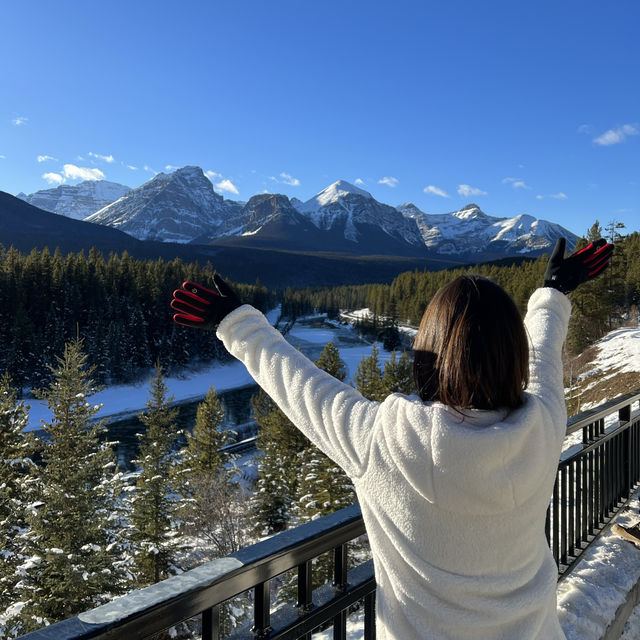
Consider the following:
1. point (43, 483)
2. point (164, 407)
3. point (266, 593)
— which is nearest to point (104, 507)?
point (43, 483)

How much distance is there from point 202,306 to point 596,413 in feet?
11.4

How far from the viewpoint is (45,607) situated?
1434 cm

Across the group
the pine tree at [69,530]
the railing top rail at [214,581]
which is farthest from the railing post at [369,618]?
the pine tree at [69,530]

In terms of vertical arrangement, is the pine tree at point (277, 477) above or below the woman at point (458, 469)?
below

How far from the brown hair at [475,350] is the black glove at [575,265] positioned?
0.84 m

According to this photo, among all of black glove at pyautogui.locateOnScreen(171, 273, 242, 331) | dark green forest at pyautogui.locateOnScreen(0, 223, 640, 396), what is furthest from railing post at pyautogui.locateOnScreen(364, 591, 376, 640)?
dark green forest at pyautogui.locateOnScreen(0, 223, 640, 396)

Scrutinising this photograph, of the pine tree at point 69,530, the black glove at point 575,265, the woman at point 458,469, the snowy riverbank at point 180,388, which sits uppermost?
the black glove at point 575,265

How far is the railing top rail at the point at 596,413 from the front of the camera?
11.9ft

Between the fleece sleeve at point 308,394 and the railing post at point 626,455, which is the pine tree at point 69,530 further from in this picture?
the fleece sleeve at point 308,394

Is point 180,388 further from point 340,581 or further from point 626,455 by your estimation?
point 340,581

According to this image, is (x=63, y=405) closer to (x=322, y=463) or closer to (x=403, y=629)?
(x=322, y=463)

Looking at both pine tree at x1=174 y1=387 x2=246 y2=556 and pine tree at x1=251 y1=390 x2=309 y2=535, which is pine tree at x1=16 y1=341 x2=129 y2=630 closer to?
pine tree at x1=174 y1=387 x2=246 y2=556

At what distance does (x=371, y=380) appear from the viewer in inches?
1093

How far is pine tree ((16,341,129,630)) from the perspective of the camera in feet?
46.2
